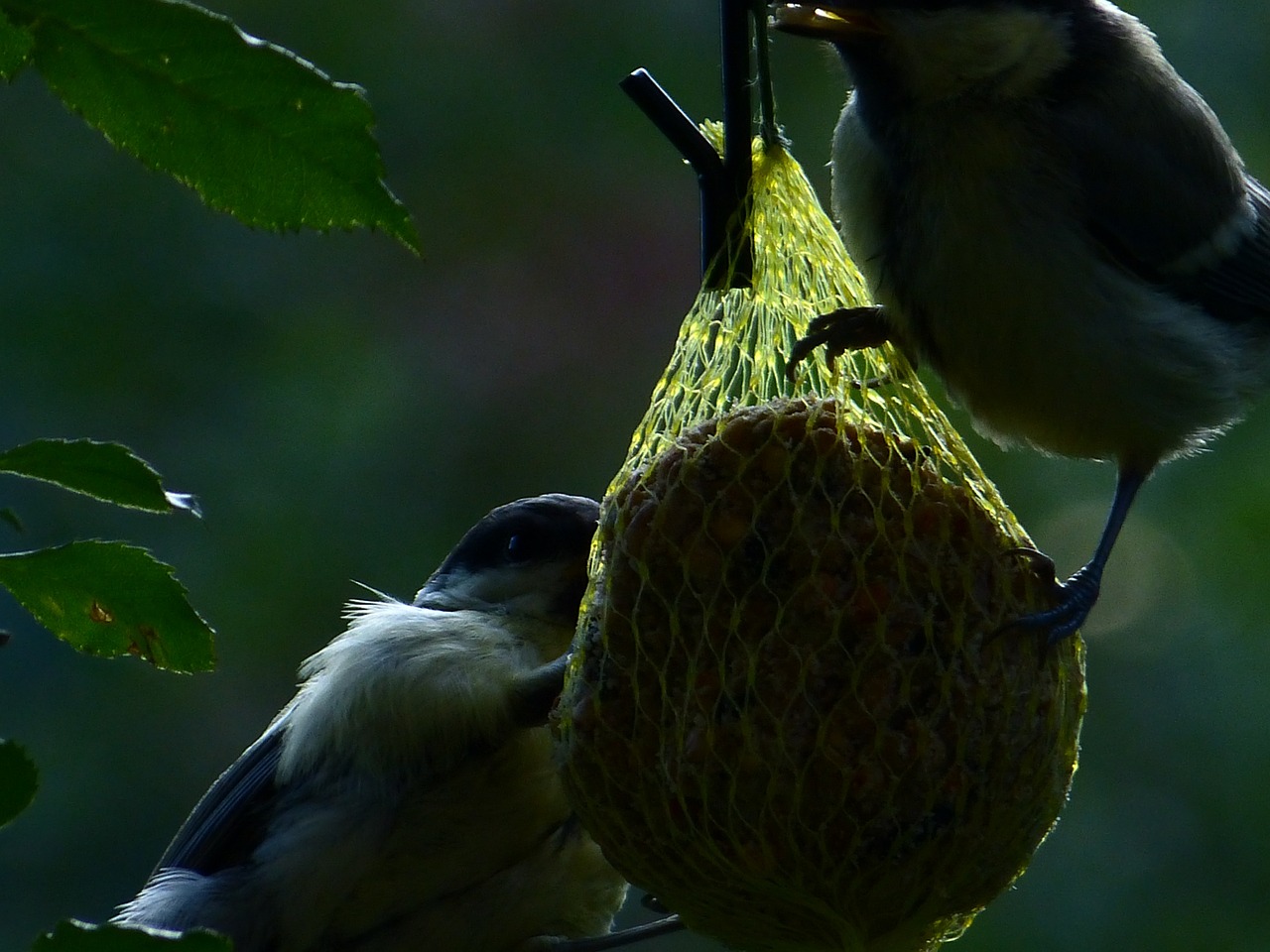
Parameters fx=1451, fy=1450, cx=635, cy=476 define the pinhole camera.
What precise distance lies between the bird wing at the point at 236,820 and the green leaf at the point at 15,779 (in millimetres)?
1394

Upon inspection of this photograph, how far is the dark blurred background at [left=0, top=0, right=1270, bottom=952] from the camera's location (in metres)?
3.71

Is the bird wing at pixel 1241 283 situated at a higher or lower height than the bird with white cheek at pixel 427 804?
higher

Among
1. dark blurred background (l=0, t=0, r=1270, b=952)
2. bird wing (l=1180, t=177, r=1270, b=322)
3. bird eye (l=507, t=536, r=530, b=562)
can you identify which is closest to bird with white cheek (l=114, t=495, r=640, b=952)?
bird eye (l=507, t=536, r=530, b=562)

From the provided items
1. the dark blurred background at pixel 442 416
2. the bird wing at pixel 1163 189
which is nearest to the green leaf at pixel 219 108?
the bird wing at pixel 1163 189

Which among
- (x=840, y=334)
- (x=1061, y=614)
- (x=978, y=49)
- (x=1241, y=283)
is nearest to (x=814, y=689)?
(x=1061, y=614)

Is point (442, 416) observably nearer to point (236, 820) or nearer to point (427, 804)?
point (236, 820)

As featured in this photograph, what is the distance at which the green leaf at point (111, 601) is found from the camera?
61 cm

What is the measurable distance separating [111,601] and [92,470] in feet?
0.22

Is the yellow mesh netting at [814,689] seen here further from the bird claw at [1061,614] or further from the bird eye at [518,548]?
the bird eye at [518,548]

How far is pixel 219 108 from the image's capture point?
50 centimetres

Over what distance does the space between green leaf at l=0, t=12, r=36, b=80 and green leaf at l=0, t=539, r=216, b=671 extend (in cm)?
20

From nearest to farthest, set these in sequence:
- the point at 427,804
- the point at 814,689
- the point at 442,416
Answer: the point at 814,689, the point at 427,804, the point at 442,416

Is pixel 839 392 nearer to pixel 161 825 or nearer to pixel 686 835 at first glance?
pixel 686 835

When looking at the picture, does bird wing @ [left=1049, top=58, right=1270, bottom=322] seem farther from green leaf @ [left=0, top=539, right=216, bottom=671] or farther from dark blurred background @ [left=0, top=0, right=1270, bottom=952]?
dark blurred background @ [left=0, top=0, right=1270, bottom=952]
